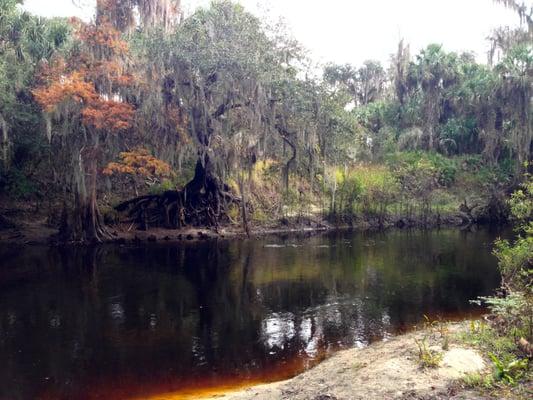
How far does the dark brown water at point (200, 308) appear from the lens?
352 inches

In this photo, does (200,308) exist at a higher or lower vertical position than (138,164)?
lower

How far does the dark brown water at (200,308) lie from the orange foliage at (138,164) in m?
3.42

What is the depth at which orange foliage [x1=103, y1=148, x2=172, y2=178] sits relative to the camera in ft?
76.3

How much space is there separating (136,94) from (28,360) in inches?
626

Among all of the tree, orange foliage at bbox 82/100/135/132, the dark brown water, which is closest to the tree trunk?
the tree

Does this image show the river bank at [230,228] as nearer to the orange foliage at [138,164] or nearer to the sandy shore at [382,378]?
the orange foliage at [138,164]

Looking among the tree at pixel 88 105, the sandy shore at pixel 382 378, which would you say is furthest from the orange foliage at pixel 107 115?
the sandy shore at pixel 382 378

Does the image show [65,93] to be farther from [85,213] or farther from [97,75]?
[85,213]

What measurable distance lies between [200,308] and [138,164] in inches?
491

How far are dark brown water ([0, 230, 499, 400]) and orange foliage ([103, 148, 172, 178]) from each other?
342cm

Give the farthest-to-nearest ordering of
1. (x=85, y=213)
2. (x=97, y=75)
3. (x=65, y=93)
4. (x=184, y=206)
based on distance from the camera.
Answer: (x=184, y=206) < (x=85, y=213) < (x=97, y=75) < (x=65, y=93)

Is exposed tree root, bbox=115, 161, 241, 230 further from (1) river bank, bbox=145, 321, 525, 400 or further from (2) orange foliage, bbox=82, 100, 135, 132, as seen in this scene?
(1) river bank, bbox=145, 321, 525, 400

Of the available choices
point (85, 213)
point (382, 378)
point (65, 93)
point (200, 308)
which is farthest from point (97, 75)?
point (382, 378)

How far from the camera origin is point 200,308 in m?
13.1
